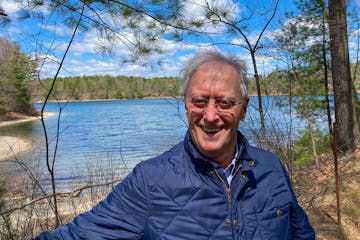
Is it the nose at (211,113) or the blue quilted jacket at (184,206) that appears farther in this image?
the nose at (211,113)

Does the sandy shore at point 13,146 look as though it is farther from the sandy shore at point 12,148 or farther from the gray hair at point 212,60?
the gray hair at point 212,60

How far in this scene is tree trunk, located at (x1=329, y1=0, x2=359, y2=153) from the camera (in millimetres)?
6242

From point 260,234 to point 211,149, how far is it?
1.14ft

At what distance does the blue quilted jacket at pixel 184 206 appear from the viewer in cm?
112

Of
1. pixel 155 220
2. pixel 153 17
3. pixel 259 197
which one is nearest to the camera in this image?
pixel 155 220

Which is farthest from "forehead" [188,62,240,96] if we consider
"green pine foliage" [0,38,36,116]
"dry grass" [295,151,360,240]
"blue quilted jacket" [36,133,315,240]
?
"dry grass" [295,151,360,240]

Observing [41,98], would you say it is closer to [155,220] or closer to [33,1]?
[33,1]

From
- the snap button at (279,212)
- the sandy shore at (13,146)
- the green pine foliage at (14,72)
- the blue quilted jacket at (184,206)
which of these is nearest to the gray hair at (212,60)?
the blue quilted jacket at (184,206)

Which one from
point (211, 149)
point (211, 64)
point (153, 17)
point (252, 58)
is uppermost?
point (153, 17)

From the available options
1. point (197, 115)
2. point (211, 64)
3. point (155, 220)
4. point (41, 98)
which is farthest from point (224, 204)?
point (41, 98)

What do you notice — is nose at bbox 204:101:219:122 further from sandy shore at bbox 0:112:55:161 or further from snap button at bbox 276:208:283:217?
sandy shore at bbox 0:112:55:161

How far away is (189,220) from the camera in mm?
Answer: 1157

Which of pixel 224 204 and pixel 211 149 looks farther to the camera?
pixel 211 149

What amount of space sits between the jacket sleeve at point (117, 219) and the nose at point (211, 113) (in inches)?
13.7
